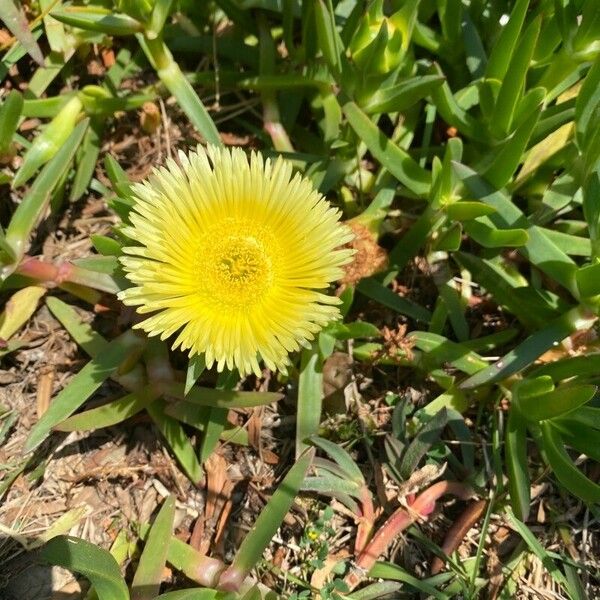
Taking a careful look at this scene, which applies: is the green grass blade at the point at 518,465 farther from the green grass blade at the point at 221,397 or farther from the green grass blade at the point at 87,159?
the green grass blade at the point at 87,159

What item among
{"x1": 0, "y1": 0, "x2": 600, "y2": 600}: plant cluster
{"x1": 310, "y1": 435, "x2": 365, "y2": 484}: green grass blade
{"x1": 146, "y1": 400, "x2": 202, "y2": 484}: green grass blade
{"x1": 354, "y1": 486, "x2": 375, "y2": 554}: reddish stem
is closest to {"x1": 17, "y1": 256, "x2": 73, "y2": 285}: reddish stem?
{"x1": 0, "y1": 0, "x2": 600, "y2": 600}: plant cluster

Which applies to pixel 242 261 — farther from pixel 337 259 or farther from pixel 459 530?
pixel 459 530

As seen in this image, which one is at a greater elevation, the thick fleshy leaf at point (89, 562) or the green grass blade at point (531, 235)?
the green grass blade at point (531, 235)

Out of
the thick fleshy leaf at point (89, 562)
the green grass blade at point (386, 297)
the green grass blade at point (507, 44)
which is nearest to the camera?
the thick fleshy leaf at point (89, 562)

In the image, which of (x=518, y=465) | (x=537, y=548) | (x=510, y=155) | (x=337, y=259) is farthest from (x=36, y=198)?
(x=537, y=548)

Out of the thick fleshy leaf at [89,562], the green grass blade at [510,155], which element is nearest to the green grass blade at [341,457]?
the thick fleshy leaf at [89,562]

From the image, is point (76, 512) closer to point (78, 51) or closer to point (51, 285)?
point (51, 285)

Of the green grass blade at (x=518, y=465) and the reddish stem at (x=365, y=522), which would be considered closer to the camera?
the green grass blade at (x=518, y=465)
